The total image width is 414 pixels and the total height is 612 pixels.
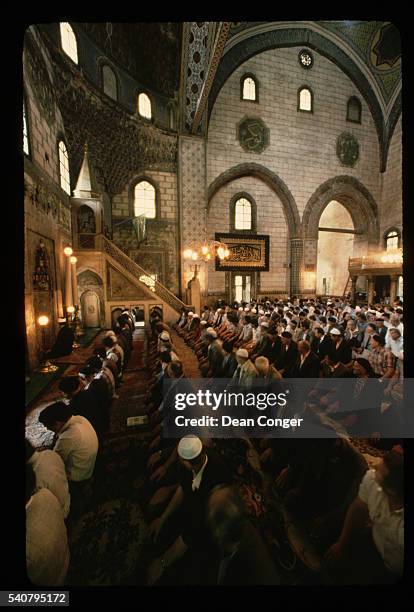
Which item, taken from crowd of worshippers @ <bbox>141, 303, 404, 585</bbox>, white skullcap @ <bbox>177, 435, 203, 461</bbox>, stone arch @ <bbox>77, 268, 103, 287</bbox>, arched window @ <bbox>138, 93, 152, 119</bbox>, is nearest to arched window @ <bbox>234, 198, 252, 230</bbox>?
arched window @ <bbox>138, 93, 152, 119</bbox>

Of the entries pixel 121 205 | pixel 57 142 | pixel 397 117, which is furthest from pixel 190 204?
pixel 397 117

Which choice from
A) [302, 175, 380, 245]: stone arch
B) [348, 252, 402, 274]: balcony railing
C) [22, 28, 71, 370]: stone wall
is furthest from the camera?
[302, 175, 380, 245]: stone arch

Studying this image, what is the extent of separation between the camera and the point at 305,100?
14852 millimetres

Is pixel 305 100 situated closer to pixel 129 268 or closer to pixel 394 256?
pixel 394 256

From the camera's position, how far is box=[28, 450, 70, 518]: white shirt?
1951 mm

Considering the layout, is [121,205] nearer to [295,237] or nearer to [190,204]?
[190,204]

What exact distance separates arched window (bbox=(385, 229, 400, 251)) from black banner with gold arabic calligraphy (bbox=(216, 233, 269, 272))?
7965mm

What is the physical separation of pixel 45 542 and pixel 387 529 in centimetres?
219

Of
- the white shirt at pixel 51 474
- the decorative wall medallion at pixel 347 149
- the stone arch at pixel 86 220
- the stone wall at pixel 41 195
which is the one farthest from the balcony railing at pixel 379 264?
the white shirt at pixel 51 474

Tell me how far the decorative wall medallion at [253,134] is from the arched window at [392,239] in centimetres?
927

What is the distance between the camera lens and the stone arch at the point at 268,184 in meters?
13.8

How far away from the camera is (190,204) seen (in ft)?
42.1

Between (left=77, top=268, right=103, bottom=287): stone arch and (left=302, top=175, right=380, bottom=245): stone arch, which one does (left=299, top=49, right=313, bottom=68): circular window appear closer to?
(left=302, top=175, right=380, bottom=245): stone arch

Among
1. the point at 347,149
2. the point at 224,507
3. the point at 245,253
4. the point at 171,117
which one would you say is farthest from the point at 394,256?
the point at 224,507
